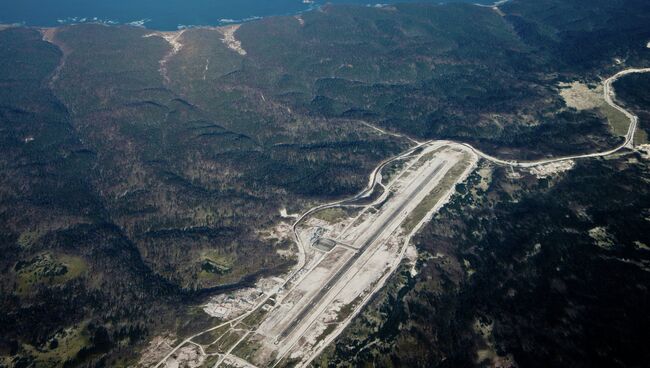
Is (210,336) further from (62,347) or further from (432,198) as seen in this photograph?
(432,198)

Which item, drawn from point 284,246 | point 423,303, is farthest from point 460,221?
point 284,246

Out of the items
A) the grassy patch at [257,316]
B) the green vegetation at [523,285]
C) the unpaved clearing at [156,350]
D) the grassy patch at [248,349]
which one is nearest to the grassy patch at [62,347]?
the unpaved clearing at [156,350]

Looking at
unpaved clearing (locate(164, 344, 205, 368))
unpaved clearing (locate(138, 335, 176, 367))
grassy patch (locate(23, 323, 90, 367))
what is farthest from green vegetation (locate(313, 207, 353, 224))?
grassy patch (locate(23, 323, 90, 367))

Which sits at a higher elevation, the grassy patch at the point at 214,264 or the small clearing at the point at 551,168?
the grassy patch at the point at 214,264

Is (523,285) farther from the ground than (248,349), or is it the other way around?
(248,349)

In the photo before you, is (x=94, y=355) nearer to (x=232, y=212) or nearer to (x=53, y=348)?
(x=53, y=348)

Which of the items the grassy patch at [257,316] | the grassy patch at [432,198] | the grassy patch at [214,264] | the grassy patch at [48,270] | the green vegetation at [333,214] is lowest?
the grassy patch at [432,198]

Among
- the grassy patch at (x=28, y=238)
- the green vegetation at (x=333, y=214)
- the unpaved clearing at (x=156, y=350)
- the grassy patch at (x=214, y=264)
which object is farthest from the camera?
the green vegetation at (x=333, y=214)

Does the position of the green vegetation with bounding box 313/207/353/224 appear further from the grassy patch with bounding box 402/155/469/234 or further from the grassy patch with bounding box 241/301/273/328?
the grassy patch with bounding box 241/301/273/328

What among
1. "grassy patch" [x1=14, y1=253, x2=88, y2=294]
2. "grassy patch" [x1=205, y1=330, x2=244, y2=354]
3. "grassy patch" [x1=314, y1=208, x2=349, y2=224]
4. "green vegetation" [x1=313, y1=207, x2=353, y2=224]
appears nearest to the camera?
"grassy patch" [x1=205, y1=330, x2=244, y2=354]

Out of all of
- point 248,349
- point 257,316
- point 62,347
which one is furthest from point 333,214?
point 62,347

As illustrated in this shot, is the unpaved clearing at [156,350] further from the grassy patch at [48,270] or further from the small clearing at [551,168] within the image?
the small clearing at [551,168]
